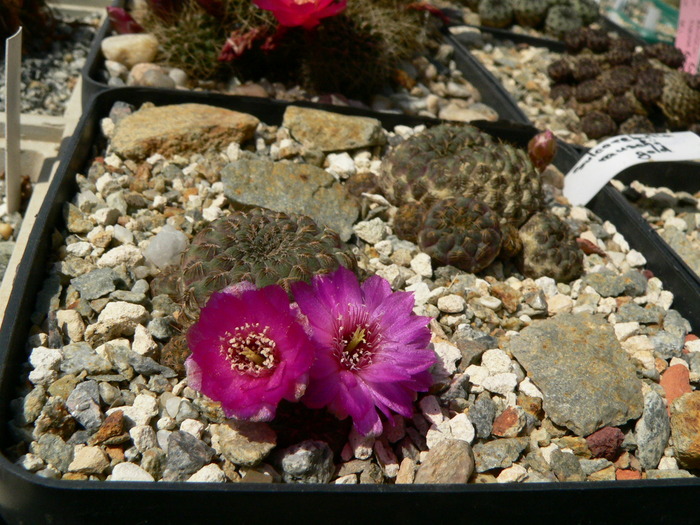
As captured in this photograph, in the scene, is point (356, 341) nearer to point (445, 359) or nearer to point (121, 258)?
point (445, 359)

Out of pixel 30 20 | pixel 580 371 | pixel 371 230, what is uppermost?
pixel 580 371

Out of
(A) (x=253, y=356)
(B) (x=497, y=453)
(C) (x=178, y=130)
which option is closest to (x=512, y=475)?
(B) (x=497, y=453)

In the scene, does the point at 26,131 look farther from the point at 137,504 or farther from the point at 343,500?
the point at 343,500

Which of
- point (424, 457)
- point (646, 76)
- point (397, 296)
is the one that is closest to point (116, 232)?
point (397, 296)

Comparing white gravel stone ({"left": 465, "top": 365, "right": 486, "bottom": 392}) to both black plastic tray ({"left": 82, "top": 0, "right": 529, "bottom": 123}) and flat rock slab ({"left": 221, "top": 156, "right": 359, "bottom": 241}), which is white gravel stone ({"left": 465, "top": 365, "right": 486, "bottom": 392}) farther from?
black plastic tray ({"left": 82, "top": 0, "right": 529, "bottom": 123})

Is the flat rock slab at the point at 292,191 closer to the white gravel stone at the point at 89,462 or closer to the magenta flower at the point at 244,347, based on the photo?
the magenta flower at the point at 244,347

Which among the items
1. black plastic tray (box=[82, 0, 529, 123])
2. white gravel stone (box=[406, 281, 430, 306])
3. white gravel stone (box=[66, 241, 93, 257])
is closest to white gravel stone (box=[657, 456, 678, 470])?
white gravel stone (box=[406, 281, 430, 306])
